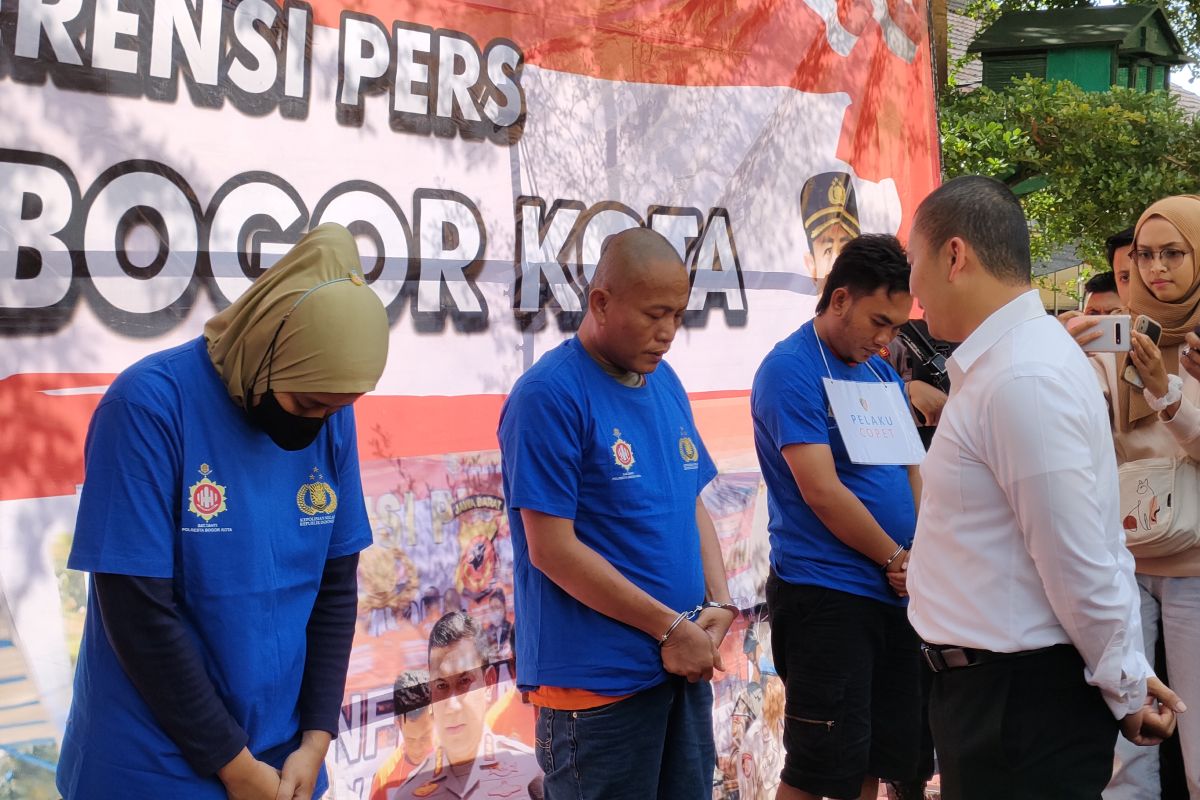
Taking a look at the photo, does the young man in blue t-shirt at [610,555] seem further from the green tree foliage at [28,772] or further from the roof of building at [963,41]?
the roof of building at [963,41]

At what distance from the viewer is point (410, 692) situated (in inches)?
110

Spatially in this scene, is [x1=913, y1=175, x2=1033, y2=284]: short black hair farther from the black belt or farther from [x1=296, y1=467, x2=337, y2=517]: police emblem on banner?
[x1=296, y1=467, x2=337, y2=517]: police emblem on banner

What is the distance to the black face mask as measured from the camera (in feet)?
5.78

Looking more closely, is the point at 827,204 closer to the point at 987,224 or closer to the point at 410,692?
the point at 987,224

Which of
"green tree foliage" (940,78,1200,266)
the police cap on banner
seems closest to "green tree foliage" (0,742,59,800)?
the police cap on banner

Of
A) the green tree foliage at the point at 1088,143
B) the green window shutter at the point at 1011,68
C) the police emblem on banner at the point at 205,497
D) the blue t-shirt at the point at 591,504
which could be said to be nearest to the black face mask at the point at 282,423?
the police emblem on banner at the point at 205,497

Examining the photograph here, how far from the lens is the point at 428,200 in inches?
113

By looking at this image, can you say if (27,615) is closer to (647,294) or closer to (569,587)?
(569,587)

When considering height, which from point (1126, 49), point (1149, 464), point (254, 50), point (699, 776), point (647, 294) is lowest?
point (699, 776)

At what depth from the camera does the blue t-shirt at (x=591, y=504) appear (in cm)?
228

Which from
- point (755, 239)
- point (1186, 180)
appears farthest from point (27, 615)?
point (1186, 180)

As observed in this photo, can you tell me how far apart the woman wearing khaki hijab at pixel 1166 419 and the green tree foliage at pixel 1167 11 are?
7.51 metres

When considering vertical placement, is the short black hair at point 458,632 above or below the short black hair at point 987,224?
below

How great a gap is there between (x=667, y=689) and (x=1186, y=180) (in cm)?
592
